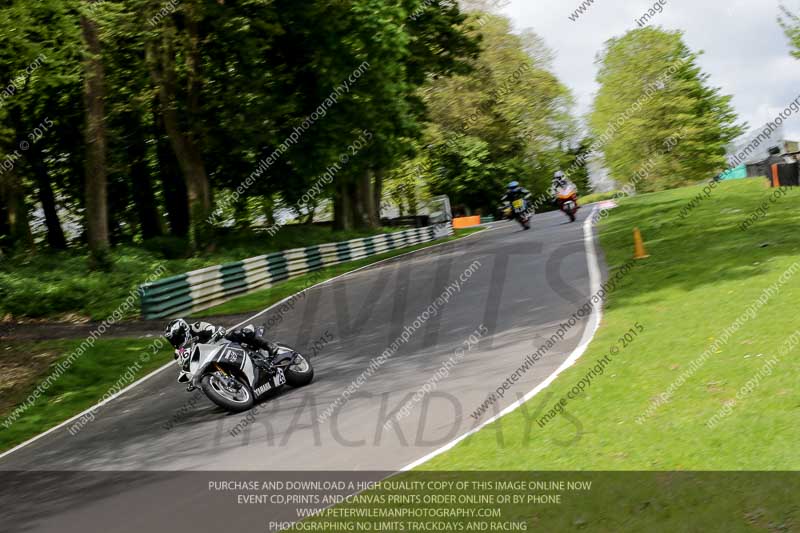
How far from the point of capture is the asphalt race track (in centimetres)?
851

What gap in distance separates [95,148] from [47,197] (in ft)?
39.2

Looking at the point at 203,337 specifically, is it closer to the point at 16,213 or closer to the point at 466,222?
the point at 16,213

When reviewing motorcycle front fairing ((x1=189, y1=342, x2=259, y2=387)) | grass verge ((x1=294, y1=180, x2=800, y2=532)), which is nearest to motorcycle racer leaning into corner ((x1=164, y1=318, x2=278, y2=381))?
motorcycle front fairing ((x1=189, y1=342, x2=259, y2=387))

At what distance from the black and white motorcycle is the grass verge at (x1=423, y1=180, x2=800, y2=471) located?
147 inches

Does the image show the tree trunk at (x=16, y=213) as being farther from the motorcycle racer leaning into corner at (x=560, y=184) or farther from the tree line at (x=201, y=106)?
the motorcycle racer leaning into corner at (x=560, y=184)

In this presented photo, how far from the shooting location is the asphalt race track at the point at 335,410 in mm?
8508

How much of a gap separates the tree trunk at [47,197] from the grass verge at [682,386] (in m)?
24.8

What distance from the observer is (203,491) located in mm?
8039

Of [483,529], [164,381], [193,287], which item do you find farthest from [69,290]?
[483,529]

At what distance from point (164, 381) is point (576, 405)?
7.75 meters

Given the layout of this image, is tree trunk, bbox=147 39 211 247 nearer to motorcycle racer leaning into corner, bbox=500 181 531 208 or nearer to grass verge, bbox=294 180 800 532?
motorcycle racer leaning into corner, bbox=500 181 531 208

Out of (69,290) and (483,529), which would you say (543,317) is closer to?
(483,529)

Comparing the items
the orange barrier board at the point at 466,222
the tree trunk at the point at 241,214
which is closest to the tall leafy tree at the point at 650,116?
the orange barrier board at the point at 466,222

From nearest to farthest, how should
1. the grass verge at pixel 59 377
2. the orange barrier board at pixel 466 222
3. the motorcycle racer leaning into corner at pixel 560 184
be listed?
the grass verge at pixel 59 377, the motorcycle racer leaning into corner at pixel 560 184, the orange barrier board at pixel 466 222
